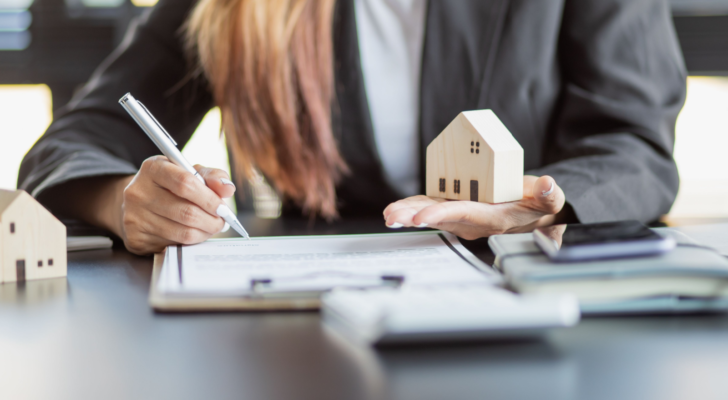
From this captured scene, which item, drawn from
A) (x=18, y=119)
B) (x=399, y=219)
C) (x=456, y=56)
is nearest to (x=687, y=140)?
(x=456, y=56)

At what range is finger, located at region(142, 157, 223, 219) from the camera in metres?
0.56

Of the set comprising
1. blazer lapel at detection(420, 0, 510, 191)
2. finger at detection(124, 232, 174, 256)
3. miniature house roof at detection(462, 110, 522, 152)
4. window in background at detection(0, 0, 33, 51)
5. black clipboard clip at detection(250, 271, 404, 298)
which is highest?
window in background at detection(0, 0, 33, 51)

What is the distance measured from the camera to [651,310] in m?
0.37

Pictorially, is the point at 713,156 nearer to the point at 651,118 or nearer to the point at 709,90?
the point at 709,90

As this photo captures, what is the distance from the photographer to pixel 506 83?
1028 mm

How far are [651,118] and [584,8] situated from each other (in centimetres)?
26

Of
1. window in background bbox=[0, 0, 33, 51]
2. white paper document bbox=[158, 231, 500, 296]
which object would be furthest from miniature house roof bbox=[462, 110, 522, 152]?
window in background bbox=[0, 0, 33, 51]

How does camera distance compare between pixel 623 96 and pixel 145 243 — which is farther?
pixel 623 96

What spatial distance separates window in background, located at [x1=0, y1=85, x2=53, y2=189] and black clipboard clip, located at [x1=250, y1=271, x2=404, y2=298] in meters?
2.21

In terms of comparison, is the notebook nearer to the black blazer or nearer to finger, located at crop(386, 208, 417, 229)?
finger, located at crop(386, 208, 417, 229)

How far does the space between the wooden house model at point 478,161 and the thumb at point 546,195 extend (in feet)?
0.07

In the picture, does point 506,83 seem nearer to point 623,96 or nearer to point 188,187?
point 623,96

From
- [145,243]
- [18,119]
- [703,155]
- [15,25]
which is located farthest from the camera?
→ [703,155]

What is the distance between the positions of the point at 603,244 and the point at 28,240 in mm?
485
